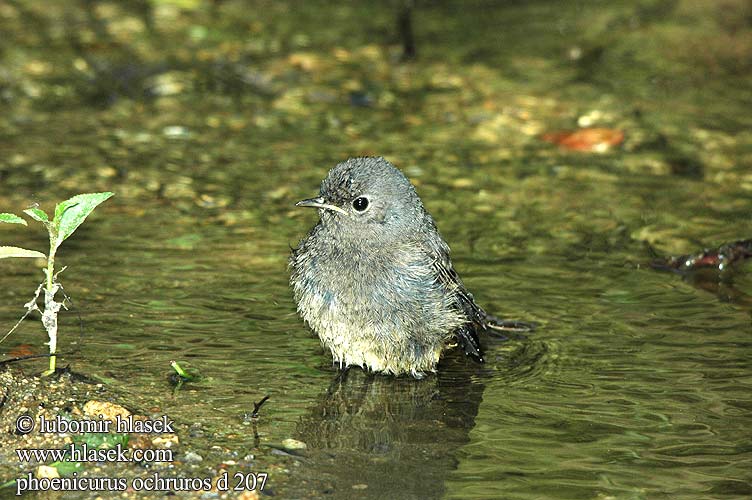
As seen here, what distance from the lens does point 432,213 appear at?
820 centimetres

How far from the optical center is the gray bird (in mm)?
5910

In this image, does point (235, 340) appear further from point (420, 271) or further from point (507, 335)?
point (507, 335)

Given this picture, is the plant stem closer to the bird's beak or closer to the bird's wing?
the bird's beak

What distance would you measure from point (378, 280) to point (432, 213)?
2300mm

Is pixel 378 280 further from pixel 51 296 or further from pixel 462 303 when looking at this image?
pixel 51 296

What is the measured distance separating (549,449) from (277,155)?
14.9 ft

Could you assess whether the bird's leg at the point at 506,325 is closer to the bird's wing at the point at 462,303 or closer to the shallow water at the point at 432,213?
the shallow water at the point at 432,213

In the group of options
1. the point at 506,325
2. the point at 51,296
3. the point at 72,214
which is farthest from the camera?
the point at 506,325

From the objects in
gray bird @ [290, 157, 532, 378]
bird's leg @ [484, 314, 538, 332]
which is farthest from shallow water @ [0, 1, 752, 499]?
gray bird @ [290, 157, 532, 378]

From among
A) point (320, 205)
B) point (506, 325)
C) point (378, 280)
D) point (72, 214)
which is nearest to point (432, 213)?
point (506, 325)

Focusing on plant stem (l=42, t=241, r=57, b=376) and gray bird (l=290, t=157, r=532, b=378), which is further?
gray bird (l=290, t=157, r=532, b=378)

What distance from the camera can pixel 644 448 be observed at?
5.25m

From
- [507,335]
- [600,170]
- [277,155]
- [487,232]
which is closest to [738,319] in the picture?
[507,335]

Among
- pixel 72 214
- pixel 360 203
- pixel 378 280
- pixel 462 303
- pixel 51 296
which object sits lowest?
pixel 462 303
